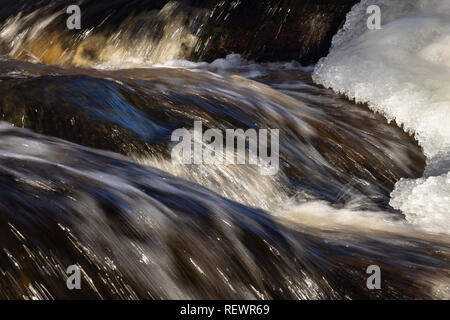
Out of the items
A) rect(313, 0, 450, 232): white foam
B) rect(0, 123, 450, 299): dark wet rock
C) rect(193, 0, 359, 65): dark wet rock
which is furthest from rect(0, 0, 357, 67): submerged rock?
rect(0, 123, 450, 299): dark wet rock

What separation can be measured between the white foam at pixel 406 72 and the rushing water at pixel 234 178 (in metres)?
0.01

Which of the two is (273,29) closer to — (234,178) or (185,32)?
(185,32)

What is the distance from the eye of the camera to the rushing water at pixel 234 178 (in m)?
2.84

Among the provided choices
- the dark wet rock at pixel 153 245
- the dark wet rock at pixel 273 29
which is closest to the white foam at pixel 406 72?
the dark wet rock at pixel 273 29

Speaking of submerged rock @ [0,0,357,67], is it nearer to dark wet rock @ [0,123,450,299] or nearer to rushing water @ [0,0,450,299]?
rushing water @ [0,0,450,299]

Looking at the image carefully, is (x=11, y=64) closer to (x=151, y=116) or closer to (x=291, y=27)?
(x=151, y=116)

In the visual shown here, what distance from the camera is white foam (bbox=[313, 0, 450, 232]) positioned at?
5.45 m

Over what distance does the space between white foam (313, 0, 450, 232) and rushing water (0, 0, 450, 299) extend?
14mm

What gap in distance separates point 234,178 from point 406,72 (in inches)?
94.6

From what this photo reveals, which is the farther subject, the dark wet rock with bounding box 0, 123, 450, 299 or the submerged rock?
the submerged rock

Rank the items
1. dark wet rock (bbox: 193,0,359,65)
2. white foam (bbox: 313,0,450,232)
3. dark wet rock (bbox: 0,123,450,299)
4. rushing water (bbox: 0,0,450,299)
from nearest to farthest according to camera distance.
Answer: dark wet rock (bbox: 0,123,450,299), rushing water (bbox: 0,0,450,299), white foam (bbox: 313,0,450,232), dark wet rock (bbox: 193,0,359,65)

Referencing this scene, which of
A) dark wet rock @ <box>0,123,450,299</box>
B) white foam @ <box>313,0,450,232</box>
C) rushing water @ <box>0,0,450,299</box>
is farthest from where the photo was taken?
white foam @ <box>313,0,450,232</box>
